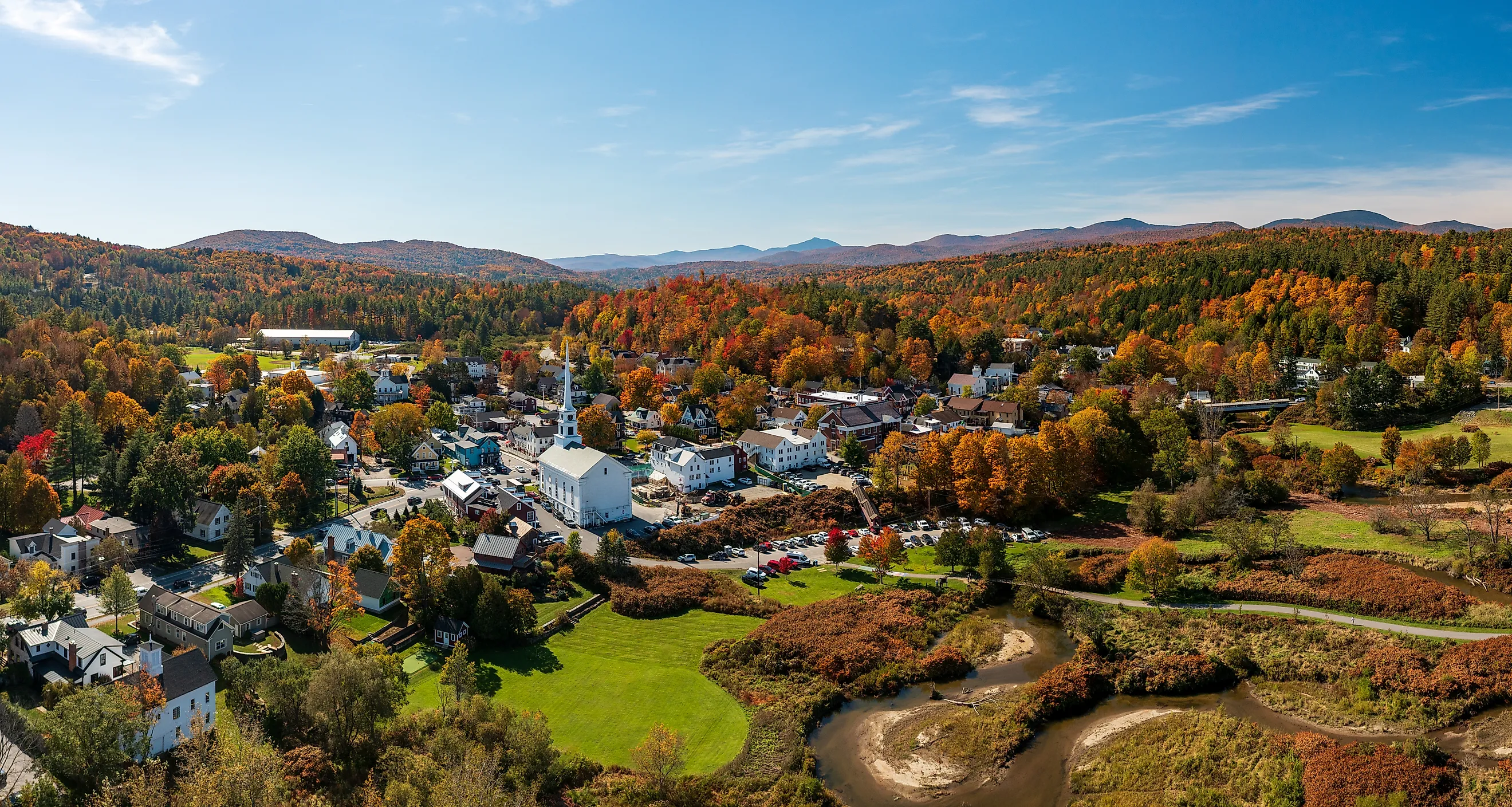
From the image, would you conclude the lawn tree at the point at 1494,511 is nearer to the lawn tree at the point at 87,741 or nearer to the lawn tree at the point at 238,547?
the lawn tree at the point at 87,741

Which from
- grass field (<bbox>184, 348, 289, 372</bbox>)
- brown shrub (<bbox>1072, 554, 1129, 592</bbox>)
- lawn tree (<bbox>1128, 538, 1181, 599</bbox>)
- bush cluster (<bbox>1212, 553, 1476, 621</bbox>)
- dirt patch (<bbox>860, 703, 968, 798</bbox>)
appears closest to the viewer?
dirt patch (<bbox>860, 703, 968, 798</bbox>)

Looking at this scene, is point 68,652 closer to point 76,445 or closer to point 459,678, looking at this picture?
point 459,678

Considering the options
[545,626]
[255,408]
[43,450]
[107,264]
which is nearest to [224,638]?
[545,626]

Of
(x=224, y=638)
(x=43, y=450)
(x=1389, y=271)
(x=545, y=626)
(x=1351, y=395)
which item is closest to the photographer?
(x=224, y=638)

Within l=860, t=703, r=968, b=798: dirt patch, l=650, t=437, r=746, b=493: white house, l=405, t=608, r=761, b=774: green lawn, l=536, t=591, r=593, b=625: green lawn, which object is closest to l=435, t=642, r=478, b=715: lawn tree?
l=405, t=608, r=761, b=774: green lawn

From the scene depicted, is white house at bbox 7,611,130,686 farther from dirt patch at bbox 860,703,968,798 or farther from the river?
dirt patch at bbox 860,703,968,798

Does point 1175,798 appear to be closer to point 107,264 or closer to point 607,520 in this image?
point 607,520

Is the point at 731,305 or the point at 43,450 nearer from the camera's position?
the point at 43,450
